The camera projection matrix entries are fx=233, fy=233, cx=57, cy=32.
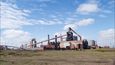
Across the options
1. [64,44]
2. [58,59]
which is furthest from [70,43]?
[58,59]

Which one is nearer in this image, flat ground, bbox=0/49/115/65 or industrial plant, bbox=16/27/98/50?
flat ground, bbox=0/49/115/65

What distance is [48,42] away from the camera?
655 feet

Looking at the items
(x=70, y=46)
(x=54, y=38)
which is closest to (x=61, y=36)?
(x=54, y=38)

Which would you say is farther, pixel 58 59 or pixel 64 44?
pixel 64 44

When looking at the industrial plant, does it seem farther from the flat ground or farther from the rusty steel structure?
the flat ground

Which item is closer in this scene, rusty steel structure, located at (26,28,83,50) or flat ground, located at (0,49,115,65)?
flat ground, located at (0,49,115,65)

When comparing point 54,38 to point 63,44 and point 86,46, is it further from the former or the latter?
point 86,46

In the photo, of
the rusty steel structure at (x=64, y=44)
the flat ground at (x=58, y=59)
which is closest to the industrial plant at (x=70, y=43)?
the rusty steel structure at (x=64, y=44)

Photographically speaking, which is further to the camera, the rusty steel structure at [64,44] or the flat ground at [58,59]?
the rusty steel structure at [64,44]

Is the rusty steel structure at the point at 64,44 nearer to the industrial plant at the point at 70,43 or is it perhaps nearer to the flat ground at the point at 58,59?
the industrial plant at the point at 70,43

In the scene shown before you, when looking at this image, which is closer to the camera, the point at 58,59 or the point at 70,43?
the point at 58,59

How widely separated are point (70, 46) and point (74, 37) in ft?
60.8

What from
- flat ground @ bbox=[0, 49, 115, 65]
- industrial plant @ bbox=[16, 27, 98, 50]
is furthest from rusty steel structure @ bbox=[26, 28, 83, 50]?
flat ground @ bbox=[0, 49, 115, 65]

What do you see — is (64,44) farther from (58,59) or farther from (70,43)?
(58,59)
